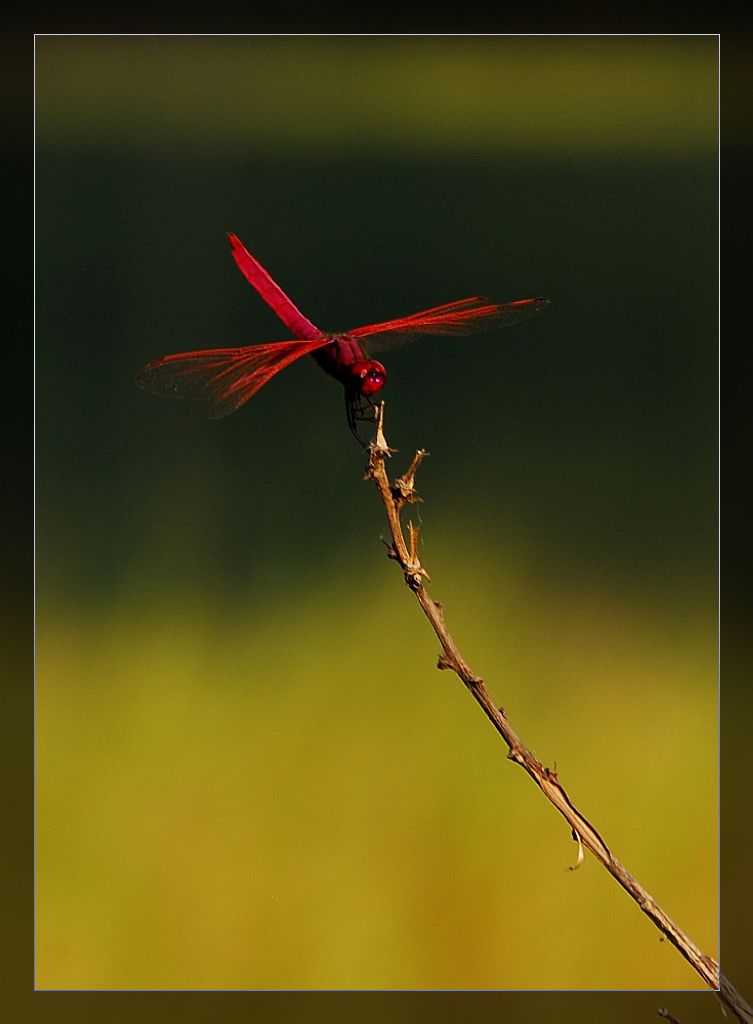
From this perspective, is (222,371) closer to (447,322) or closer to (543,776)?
(447,322)

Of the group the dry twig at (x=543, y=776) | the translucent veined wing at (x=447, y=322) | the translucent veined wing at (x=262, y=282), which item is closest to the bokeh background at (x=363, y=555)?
the translucent veined wing at (x=262, y=282)

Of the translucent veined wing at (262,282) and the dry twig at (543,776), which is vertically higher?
the translucent veined wing at (262,282)

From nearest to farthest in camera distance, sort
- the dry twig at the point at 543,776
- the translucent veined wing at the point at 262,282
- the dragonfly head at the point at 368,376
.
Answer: the dry twig at the point at 543,776 < the dragonfly head at the point at 368,376 < the translucent veined wing at the point at 262,282

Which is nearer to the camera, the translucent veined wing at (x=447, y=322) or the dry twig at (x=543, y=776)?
the dry twig at (x=543, y=776)

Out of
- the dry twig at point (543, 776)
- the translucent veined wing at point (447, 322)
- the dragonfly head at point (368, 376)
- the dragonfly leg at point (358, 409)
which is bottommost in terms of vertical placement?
the dry twig at point (543, 776)

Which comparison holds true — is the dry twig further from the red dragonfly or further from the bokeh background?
the bokeh background

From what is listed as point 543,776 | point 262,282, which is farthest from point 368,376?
point 543,776

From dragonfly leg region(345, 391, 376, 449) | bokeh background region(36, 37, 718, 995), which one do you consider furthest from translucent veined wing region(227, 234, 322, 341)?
dragonfly leg region(345, 391, 376, 449)

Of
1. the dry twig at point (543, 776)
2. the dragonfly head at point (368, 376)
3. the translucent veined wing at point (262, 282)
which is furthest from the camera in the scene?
the translucent veined wing at point (262, 282)

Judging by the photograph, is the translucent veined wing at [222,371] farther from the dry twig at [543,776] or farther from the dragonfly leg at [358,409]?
the dry twig at [543,776]
